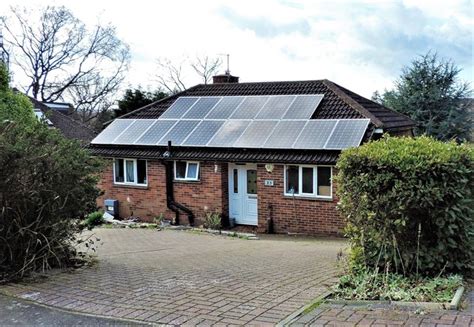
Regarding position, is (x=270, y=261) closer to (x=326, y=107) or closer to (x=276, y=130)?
(x=276, y=130)

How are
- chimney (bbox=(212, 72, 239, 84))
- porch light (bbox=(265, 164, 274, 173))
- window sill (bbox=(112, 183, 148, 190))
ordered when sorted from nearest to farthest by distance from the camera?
porch light (bbox=(265, 164, 274, 173)) → window sill (bbox=(112, 183, 148, 190)) → chimney (bbox=(212, 72, 239, 84))

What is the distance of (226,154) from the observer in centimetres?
1791

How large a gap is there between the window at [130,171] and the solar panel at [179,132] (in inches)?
55.8

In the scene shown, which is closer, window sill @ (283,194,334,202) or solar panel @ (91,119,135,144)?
window sill @ (283,194,334,202)

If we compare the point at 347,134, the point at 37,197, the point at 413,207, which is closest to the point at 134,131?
the point at 347,134

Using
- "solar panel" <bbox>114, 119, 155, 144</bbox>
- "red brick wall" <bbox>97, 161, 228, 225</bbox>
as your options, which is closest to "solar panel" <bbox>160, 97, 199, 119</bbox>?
"solar panel" <bbox>114, 119, 155, 144</bbox>

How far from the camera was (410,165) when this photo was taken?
5.77m

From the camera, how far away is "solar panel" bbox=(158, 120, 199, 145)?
1935 centimetres

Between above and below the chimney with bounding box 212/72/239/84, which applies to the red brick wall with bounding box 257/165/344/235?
below

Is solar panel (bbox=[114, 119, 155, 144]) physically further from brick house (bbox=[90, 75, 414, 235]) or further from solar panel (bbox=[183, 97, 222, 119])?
solar panel (bbox=[183, 97, 222, 119])

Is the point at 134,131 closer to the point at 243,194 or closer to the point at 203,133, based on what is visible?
the point at 203,133

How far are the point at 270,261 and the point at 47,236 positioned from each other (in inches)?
150

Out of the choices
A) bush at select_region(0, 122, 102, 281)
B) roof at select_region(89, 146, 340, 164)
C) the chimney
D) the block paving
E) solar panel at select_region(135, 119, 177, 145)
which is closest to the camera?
the block paving

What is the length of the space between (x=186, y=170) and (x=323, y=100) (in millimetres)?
5922
